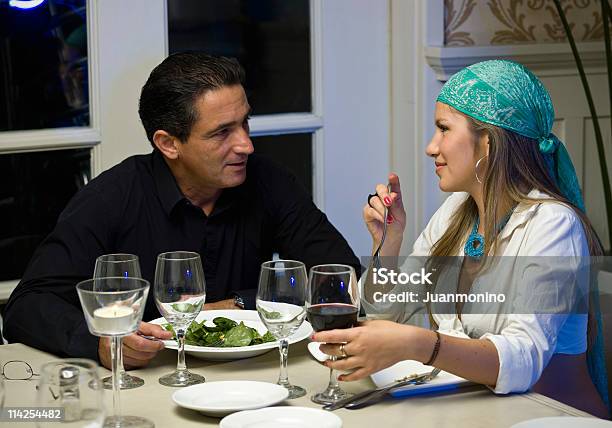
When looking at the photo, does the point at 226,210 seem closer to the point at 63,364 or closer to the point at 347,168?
the point at 347,168

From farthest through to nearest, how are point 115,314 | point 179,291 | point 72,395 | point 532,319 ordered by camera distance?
point 532,319 → point 179,291 → point 115,314 → point 72,395

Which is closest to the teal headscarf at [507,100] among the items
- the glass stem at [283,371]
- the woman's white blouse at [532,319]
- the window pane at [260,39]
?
the woman's white blouse at [532,319]

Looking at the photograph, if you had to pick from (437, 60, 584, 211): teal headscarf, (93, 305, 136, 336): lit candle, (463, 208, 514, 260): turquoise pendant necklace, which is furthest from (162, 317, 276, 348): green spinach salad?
(437, 60, 584, 211): teal headscarf

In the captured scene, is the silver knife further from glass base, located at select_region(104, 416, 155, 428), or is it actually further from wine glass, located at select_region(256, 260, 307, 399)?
glass base, located at select_region(104, 416, 155, 428)

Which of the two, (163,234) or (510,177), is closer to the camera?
(510,177)

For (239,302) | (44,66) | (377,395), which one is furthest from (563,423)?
(44,66)

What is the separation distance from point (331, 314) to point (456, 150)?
0.61m

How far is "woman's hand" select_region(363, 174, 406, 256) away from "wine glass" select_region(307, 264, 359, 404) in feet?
1.88

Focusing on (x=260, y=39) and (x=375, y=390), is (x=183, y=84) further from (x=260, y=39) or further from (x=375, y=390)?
(x=375, y=390)

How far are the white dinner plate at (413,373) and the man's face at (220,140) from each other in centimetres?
75

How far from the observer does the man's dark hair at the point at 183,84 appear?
2.25 meters

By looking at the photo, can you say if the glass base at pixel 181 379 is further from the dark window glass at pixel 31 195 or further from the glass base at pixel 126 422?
the dark window glass at pixel 31 195

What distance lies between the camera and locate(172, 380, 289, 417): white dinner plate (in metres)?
1.43

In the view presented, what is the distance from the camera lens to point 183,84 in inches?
88.6
